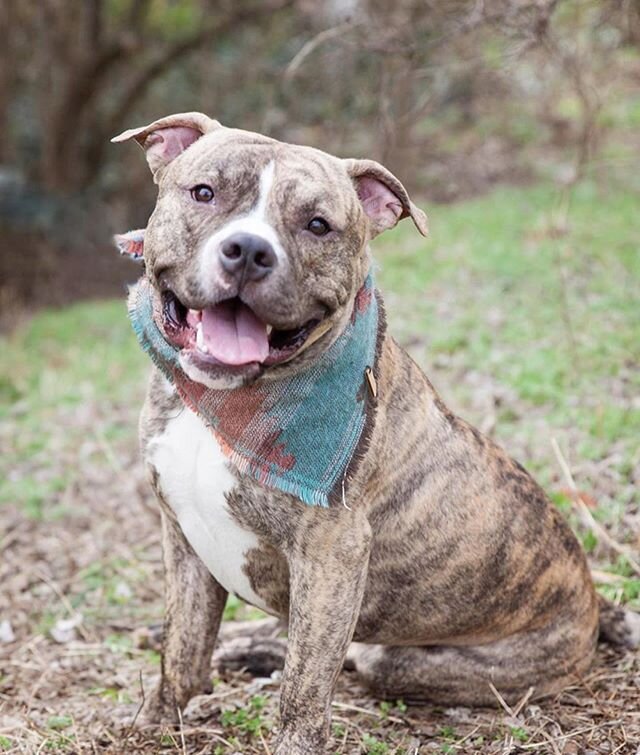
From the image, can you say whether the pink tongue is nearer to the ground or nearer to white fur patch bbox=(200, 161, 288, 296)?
white fur patch bbox=(200, 161, 288, 296)

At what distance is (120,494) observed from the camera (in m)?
5.95

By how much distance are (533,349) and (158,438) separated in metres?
4.37

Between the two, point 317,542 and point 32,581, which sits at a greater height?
point 317,542

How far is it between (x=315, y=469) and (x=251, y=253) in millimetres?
714

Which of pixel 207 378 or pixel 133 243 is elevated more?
pixel 133 243

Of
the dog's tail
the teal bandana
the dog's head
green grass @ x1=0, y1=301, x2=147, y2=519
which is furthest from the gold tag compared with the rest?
green grass @ x1=0, y1=301, x2=147, y2=519

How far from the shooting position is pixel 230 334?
2781mm

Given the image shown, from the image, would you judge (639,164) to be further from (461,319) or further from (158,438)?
(158,438)

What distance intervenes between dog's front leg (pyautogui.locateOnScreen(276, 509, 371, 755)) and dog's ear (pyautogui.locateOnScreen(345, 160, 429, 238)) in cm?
94

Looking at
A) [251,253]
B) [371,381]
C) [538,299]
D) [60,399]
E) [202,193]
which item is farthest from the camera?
[538,299]

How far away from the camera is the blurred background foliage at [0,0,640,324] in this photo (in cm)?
1250

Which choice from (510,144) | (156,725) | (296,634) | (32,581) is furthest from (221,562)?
(510,144)

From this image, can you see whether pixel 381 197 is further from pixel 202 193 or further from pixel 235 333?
pixel 235 333

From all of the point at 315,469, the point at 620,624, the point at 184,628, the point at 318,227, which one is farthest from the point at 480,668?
the point at 318,227
